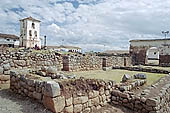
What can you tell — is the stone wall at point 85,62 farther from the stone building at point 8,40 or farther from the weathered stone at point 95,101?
the stone building at point 8,40

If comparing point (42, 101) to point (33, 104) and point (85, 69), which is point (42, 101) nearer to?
point (33, 104)

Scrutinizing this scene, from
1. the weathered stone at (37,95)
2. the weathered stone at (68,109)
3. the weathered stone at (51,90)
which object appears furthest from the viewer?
the weathered stone at (37,95)

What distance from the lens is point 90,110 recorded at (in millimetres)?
5344

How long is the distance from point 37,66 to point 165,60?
2016 centimetres

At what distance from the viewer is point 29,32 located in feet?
164

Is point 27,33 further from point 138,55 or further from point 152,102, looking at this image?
point 152,102

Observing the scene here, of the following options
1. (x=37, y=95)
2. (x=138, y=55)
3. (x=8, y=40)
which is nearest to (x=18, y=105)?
(x=37, y=95)

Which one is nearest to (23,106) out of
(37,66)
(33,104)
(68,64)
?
(33,104)

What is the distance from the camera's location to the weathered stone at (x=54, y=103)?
13.6 feet

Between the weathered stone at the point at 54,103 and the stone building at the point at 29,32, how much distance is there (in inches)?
1843

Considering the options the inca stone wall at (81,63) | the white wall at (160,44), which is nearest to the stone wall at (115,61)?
the inca stone wall at (81,63)

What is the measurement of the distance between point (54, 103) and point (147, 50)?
2356 cm

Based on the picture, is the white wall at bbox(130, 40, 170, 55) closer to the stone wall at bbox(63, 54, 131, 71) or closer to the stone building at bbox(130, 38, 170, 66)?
the stone building at bbox(130, 38, 170, 66)

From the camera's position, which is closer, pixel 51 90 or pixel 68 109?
pixel 51 90
